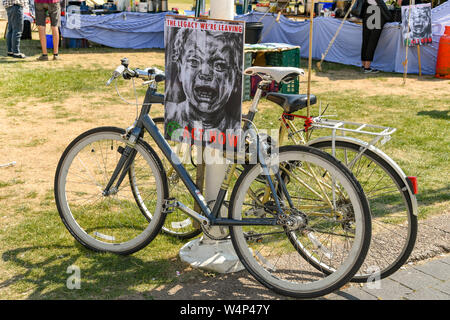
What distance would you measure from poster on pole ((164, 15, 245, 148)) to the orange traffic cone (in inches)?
359

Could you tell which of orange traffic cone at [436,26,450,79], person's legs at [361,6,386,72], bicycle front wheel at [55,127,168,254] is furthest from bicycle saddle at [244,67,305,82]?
person's legs at [361,6,386,72]

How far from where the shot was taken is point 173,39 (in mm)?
3455

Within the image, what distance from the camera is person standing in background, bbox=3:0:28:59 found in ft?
38.0

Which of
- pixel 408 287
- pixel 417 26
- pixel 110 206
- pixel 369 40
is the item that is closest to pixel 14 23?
pixel 369 40

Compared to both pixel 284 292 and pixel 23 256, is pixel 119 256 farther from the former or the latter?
pixel 284 292

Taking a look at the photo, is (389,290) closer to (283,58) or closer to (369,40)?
(283,58)

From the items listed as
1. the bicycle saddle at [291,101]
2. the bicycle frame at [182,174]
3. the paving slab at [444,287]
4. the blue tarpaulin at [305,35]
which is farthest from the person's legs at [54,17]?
the paving slab at [444,287]

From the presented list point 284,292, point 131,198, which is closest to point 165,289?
point 284,292

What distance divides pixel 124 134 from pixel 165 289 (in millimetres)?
1026

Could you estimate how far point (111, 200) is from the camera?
4.11 m

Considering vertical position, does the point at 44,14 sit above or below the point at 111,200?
above

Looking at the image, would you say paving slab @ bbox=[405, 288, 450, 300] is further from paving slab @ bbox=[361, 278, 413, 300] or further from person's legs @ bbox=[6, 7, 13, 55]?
person's legs @ bbox=[6, 7, 13, 55]

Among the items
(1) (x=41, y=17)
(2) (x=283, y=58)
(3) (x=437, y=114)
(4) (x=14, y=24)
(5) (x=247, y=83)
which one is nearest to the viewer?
(3) (x=437, y=114)

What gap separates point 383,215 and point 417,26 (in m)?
7.90
